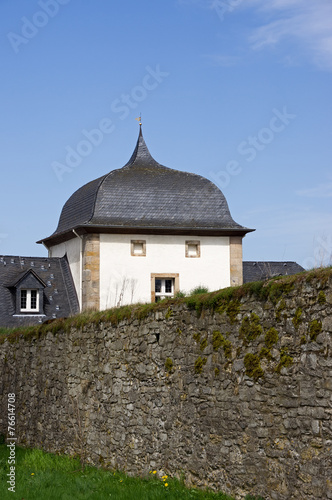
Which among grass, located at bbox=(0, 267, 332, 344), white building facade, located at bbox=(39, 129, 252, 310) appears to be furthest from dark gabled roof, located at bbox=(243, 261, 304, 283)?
grass, located at bbox=(0, 267, 332, 344)

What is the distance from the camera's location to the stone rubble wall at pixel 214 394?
7746mm

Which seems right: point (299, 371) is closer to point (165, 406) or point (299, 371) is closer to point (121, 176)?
point (165, 406)

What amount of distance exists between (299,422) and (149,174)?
2926cm

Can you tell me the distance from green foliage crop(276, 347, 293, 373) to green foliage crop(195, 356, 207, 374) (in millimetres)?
1762

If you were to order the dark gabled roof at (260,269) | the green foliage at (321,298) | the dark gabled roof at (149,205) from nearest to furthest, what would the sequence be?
the green foliage at (321,298), the dark gabled roof at (149,205), the dark gabled roof at (260,269)

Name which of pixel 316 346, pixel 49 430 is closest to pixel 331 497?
pixel 316 346

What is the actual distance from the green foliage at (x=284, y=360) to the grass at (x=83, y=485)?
1799 millimetres

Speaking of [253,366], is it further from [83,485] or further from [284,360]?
[83,485]

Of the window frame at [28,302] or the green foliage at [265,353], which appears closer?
the green foliage at [265,353]

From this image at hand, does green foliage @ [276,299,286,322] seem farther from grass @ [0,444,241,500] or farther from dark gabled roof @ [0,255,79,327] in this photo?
dark gabled roof @ [0,255,79,327]

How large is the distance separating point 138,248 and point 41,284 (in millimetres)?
4294

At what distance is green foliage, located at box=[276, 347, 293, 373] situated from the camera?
26.5 ft

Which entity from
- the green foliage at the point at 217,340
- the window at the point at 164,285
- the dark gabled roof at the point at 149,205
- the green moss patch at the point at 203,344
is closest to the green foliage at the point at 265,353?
the green foliage at the point at 217,340

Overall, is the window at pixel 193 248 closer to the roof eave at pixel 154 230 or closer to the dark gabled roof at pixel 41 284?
the roof eave at pixel 154 230
